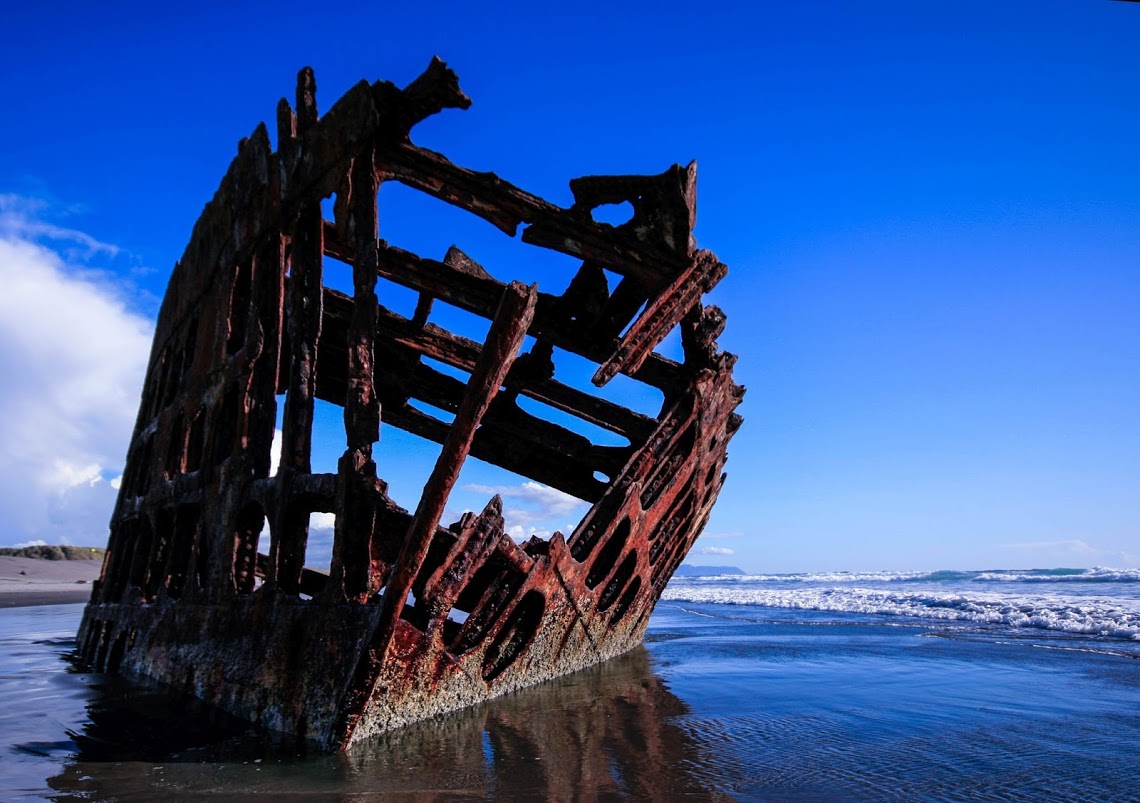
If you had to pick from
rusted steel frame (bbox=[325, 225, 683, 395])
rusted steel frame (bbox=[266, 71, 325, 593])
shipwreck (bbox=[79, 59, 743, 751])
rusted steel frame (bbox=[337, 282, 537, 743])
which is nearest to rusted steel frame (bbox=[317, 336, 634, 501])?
shipwreck (bbox=[79, 59, 743, 751])

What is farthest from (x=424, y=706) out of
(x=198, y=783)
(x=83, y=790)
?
(x=83, y=790)

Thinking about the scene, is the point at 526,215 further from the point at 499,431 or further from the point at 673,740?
the point at 499,431

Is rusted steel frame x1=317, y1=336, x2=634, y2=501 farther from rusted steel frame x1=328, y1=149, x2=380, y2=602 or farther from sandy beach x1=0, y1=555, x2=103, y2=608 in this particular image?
sandy beach x1=0, y1=555, x2=103, y2=608

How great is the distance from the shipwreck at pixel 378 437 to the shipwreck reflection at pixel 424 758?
19 centimetres

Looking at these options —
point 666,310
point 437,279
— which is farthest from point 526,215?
point 666,310

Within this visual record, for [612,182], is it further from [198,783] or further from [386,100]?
[198,783]

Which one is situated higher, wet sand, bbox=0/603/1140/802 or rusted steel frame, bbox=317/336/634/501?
rusted steel frame, bbox=317/336/634/501

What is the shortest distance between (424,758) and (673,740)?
1.41 meters

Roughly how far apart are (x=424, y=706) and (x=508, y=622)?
877mm

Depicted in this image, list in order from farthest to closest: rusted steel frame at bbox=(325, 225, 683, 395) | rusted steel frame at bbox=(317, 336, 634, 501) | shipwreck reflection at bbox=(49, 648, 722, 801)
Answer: rusted steel frame at bbox=(317, 336, 634, 501) < rusted steel frame at bbox=(325, 225, 683, 395) < shipwreck reflection at bbox=(49, 648, 722, 801)

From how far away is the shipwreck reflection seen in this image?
3.22m

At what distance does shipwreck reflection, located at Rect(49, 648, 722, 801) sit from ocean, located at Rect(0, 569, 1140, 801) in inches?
0.6

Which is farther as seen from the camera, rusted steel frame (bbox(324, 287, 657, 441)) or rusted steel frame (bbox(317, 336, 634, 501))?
rusted steel frame (bbox(317, 336, 634, 501))

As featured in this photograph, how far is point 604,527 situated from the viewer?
18.8ft
